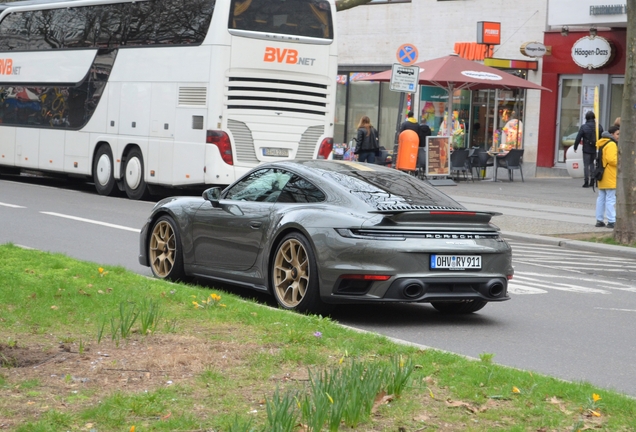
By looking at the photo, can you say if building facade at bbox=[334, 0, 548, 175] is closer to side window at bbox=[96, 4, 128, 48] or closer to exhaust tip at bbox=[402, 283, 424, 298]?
side window at bbox=[96, 4, 128, 48]

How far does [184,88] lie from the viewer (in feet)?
71.3

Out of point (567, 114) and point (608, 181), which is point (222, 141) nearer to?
point (608, 181)

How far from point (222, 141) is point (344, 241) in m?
12.5

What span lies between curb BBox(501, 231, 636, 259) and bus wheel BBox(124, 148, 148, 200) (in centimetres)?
799

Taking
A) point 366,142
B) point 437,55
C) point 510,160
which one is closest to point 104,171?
point 366,142

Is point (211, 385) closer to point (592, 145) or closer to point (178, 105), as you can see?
point (178, 105)

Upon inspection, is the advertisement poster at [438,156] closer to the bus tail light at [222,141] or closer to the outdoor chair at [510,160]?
the outdoor chair at [510,160]

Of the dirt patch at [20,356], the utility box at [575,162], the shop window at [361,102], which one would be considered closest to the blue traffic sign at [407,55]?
the utility box at [575,162]

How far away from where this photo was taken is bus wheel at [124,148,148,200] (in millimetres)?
23047

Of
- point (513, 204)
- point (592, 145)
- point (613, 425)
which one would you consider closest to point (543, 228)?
point (513, 204)

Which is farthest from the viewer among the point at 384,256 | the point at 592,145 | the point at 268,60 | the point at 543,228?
the point at 592,145

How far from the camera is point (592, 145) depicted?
29125 millimetres

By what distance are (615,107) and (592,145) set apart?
4.07 metres

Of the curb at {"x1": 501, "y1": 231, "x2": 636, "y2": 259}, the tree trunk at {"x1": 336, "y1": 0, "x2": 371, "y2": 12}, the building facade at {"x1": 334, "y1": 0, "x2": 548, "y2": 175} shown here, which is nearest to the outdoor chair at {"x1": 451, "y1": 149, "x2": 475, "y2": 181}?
the building facade at {"x1": 334, "y1": 0, "x2": 548, "y2": 175}
